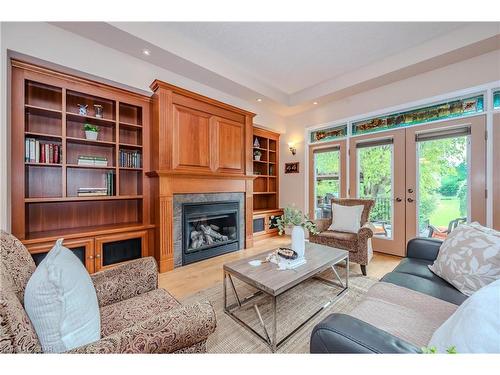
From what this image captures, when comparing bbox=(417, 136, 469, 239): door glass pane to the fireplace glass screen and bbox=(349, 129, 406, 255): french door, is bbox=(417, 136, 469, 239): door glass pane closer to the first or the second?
bbox=(349, 129, 406, 255): french door

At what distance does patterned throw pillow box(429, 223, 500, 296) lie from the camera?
4.18ft

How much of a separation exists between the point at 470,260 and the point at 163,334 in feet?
5.96

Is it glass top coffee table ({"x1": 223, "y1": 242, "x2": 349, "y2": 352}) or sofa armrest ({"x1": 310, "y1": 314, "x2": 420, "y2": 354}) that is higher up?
sofa armrest ({"x1": 310, "y1": 314, "x2": 420, "y2": 354})

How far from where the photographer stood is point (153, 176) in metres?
2.96

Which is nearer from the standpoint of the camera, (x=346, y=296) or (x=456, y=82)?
(x=346, y=296)

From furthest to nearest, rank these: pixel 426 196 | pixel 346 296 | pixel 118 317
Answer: pixel 426 196 → pixel 346 296 → pixel 118 317

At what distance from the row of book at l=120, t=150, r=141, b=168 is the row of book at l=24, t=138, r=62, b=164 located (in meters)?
0.65

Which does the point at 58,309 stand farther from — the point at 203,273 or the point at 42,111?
the point at 42,111

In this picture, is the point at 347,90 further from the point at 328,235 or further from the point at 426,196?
the point at 328,235

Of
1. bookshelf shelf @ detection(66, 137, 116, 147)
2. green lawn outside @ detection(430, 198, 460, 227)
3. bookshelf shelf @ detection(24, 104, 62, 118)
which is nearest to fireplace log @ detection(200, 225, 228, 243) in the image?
bookshelf shelf @ detection(66, 137, 116, 147)

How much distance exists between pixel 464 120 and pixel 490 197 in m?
1.03
